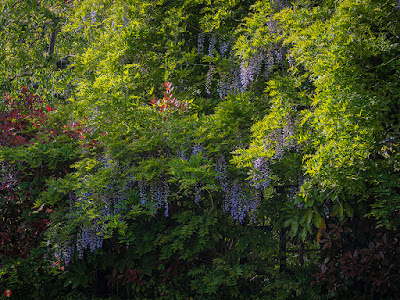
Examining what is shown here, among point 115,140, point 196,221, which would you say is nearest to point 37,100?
point 115,140

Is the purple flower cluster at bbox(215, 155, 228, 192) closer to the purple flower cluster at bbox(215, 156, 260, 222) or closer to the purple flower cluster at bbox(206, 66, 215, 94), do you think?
the purple flower cluster at bbox(215, 156, 260, 222)

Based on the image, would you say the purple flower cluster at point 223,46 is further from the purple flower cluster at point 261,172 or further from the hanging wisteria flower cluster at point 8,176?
the hanging wisteria flower cluster at point 8,176

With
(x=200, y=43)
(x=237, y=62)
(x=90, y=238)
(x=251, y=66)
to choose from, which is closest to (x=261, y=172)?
(x=251, y=66)

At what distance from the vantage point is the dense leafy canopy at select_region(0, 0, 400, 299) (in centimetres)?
449

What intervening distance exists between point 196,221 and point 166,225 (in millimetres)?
687

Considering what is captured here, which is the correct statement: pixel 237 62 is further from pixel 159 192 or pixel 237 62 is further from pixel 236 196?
pixel 159 192

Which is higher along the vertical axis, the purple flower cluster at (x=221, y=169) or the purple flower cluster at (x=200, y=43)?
the purple flower cluster at (x=200, y=43)

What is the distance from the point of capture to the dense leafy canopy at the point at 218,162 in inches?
177

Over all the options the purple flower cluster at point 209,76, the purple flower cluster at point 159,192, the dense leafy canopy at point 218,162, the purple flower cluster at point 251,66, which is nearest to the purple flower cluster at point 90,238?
the dense leafy canopy at point 218,162

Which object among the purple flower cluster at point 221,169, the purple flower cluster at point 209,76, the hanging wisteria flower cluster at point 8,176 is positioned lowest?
the purple flower cluster at point 221,169

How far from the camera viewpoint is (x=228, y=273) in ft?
19.1

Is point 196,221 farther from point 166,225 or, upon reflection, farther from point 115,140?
point 115,140

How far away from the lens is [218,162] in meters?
5.46

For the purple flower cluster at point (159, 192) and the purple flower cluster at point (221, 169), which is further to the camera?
the purple flower cluster at point (159, 192)
